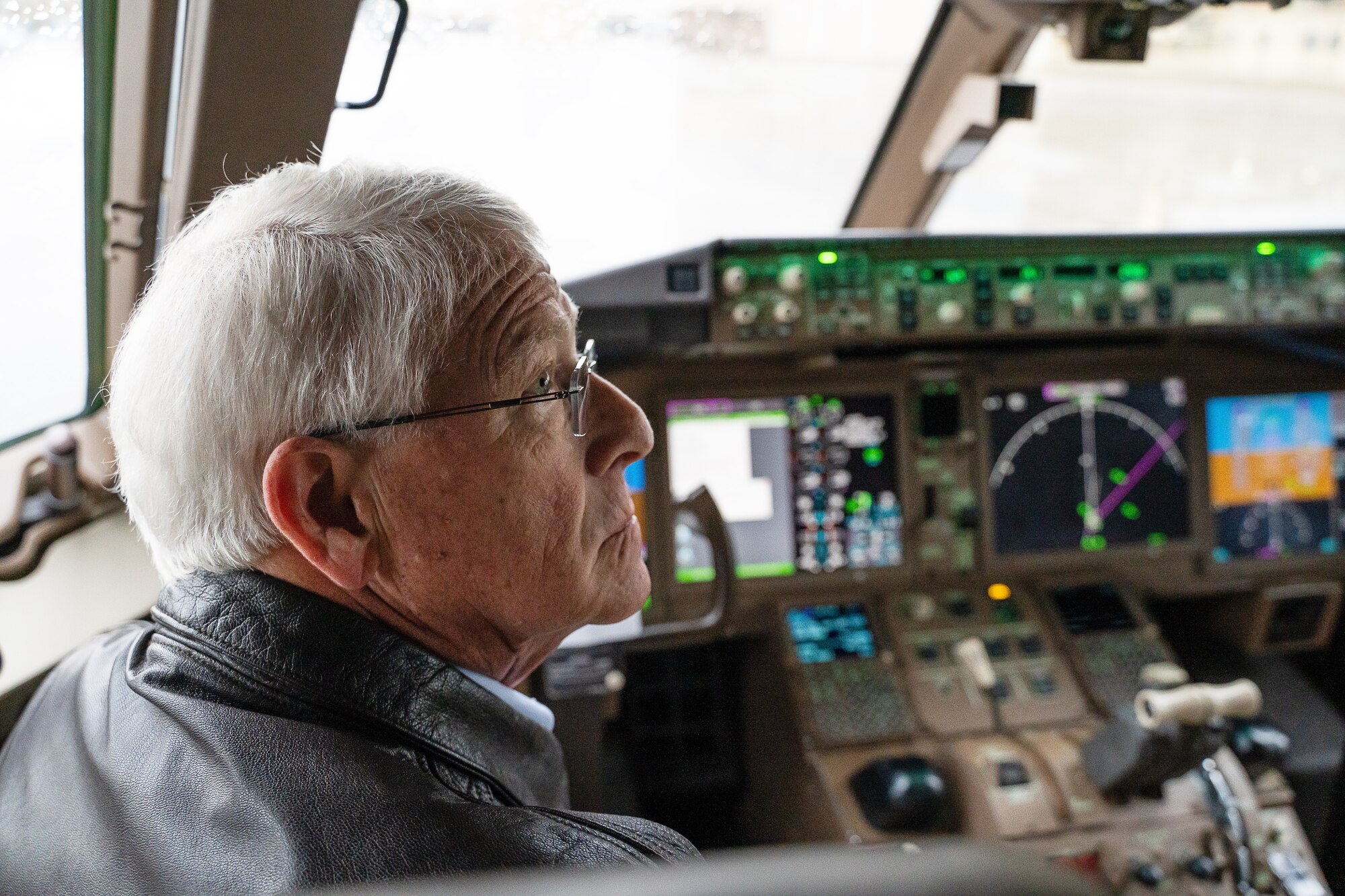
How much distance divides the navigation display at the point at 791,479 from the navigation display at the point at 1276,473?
0.88 m

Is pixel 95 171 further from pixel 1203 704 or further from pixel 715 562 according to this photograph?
pixel 1203 704

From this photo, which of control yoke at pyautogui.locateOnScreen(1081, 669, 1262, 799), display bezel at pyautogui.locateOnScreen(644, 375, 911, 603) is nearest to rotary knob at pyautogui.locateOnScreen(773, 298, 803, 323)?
display bezel at pyautogui.locateOnScreen(644, 375, 911, 603)

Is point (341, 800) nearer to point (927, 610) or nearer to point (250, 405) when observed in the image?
point (250, 405)

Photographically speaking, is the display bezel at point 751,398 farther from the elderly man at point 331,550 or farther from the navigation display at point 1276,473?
the elderly man at point 331,550

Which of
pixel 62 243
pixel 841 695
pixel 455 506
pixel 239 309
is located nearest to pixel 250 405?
pixel 239 309

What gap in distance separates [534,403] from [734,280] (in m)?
1.26

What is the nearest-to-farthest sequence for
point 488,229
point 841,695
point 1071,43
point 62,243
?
point 488,229 < point 62,243 < point 1071,43 < point 841,695

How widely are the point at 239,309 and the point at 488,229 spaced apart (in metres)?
0.23

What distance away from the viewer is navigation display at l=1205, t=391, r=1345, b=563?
8.63ft

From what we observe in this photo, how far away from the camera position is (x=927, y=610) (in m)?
2.41

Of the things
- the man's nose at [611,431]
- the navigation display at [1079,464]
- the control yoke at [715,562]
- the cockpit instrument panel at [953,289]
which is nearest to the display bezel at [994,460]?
the navigation display at [1079,464]

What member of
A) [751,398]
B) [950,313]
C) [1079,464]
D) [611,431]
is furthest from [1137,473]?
[611,431]

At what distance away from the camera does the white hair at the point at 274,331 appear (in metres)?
0.81

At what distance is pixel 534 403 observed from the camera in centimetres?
92
